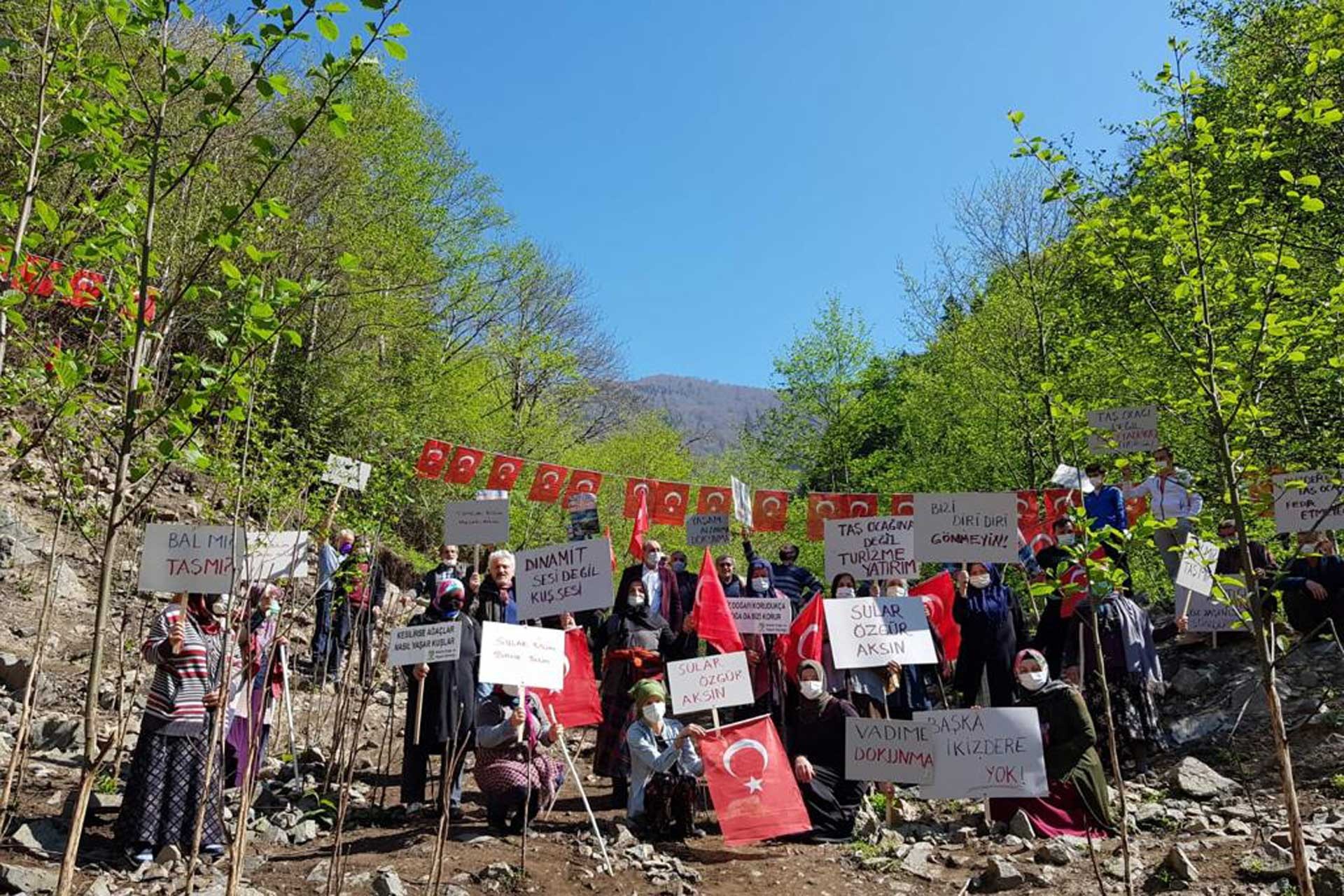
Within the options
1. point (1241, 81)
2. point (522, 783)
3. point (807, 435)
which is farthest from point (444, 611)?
point (807, 435)

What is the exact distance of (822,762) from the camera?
8.16m

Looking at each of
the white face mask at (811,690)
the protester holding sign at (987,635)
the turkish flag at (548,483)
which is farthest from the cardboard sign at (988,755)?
the turkish flag at (548,483)

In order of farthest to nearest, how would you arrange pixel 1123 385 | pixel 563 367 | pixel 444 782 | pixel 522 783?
pixel 563 367 → pixel 522 783 → pixel 1123 385 → pixel 444 782

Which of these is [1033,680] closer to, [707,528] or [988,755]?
[988,755]

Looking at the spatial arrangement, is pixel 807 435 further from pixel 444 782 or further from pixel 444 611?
pixel 444 782

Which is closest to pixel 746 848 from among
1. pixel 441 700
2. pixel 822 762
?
pixel 822 762

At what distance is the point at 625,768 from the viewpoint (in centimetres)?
852

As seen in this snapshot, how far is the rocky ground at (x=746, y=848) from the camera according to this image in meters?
6.43

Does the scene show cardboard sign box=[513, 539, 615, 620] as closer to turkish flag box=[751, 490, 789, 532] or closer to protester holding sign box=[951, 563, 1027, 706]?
protester holding sign box=[951, 563, 1027, 706]

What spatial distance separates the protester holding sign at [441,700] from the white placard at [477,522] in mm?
2366

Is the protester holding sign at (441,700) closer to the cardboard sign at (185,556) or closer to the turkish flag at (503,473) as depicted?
the cardboard sign at (185,556)

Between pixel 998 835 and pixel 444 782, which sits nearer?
pixel 444 782

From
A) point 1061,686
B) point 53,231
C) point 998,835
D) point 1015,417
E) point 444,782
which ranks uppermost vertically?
point 1015,417

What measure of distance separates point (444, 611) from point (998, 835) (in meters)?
4.63
